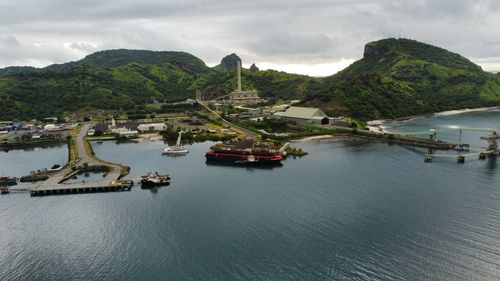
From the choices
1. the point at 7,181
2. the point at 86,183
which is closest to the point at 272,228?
the point at 86,183

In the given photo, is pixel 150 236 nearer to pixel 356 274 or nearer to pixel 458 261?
pixel 356 274

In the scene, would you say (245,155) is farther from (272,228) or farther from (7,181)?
(7,181)

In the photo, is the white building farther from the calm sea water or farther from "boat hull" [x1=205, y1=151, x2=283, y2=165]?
the calm sea water

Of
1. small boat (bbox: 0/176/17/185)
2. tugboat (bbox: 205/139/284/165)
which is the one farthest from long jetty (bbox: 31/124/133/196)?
tugboat (bbox: 205/139/284/165)

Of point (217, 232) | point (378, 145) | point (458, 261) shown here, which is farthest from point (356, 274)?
point (378, 145)

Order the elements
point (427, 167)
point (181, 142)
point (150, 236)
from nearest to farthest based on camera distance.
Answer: point (150, 236)
point (427, 167)
point (181, 142)

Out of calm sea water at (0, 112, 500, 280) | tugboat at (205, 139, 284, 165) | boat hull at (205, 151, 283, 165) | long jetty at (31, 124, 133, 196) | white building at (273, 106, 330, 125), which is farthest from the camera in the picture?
white building at (273, 106, 330, 125)

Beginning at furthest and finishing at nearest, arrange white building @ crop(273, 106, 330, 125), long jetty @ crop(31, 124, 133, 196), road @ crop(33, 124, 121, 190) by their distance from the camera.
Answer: white building @ crop(273, 106, 330, 125)
road @ crop(33, 124, 121, 190)
long jetty @ crop(31, 124, 133, 196)
